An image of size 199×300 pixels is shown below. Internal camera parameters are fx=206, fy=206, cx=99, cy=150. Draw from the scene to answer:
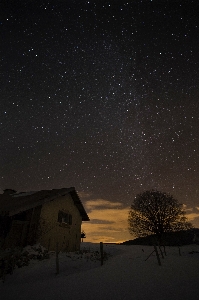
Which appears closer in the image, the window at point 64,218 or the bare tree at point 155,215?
the window at point 64,218

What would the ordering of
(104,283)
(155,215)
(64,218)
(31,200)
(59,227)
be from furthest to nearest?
(155,215) < (64,218) < (59,227) < (31,200) < (104,283)

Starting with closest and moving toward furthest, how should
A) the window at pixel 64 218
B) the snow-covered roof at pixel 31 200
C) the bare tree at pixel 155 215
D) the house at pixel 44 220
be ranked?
the snow-covered roof at pixel 31 200 → the house at pixel 44 220 → the window at pixel 64 218 → the bare tree at pixel 155 215

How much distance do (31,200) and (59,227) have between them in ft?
13.1

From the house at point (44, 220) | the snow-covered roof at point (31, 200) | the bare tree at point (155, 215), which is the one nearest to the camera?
the snow-covered roof at point (31, 200)

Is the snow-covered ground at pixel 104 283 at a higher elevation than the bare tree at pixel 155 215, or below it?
below

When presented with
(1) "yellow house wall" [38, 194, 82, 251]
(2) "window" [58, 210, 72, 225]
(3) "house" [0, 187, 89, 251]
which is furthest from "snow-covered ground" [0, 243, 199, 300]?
(2) "window" [58, 210, 72, 225]

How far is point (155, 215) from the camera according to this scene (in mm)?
30984

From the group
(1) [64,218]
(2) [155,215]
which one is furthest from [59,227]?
(2) [155,215]

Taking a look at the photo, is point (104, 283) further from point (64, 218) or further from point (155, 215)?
point (155, 215)

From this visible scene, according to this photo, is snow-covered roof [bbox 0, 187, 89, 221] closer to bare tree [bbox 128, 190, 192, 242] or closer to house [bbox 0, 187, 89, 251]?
house [bbox 0, 187, 89, 251]

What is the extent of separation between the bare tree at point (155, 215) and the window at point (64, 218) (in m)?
15.8

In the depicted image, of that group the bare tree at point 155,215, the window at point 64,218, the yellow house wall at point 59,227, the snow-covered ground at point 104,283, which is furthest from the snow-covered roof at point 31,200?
the bare tree at point 155,215

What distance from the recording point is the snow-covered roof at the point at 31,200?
45.1 feet

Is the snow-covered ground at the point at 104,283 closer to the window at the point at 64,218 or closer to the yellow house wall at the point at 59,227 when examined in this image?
the yellow house wall at the point at 59,227
